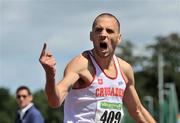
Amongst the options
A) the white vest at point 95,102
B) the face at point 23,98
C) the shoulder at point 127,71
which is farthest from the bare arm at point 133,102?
the face at point 23,98

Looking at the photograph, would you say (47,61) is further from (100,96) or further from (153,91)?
(153,91)

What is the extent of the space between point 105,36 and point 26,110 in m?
5.71

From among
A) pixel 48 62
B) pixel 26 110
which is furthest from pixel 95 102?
pixel 26 110

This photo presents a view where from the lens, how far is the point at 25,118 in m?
13.1

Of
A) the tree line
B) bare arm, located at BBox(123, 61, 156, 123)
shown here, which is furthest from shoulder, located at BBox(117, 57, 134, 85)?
the tree line

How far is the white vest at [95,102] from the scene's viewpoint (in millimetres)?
7711

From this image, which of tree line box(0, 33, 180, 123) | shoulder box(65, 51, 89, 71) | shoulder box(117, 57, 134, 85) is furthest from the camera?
tree line box(0, 33, 180, 123)

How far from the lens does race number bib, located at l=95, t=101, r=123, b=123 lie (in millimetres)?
7758

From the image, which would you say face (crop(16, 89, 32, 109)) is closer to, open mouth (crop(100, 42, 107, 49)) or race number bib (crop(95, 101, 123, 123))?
race number bib (crop(95, 101, 123, 123))

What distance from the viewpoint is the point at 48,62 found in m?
6.89

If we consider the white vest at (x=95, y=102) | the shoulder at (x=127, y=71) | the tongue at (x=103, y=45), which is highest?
the tongue at (x=103, y=45)

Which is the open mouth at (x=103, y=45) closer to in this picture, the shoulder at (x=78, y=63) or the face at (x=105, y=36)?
the face at (x=105, y=36)

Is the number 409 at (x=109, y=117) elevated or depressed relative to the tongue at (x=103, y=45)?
depressed

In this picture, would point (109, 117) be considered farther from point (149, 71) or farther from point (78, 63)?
point (149, 71)
